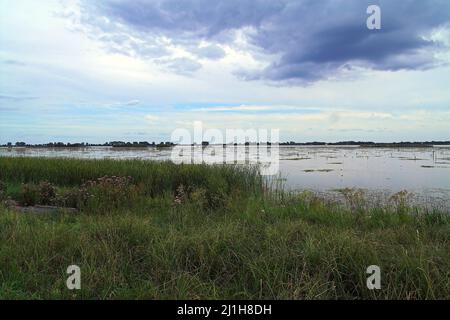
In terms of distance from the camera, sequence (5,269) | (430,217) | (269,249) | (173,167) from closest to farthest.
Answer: (5,269), (269,249), (430,217), (173,167)

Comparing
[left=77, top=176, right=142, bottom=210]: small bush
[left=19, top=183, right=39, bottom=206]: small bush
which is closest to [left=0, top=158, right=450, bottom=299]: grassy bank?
[left=77, top=176, right=142, bottom=210]: small bush

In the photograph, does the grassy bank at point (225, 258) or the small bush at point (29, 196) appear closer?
the grassy bank at point (225, 258)

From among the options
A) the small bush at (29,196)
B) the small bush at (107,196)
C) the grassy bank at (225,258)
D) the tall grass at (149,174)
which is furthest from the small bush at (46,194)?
the grassy bank at (225,258)

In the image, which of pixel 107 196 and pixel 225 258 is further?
pixel 107 196

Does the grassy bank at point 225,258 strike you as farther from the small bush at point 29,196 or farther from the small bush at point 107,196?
the small bush at point 29,196

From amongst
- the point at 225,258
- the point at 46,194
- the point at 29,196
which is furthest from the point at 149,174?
the point at 225,258

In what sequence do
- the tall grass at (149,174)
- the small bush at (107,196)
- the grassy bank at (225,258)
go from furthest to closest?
the tall grass at (149,174), the small bush at (107,196), the grassy bank at (225,258)

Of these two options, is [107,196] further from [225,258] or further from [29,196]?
[225,258]
